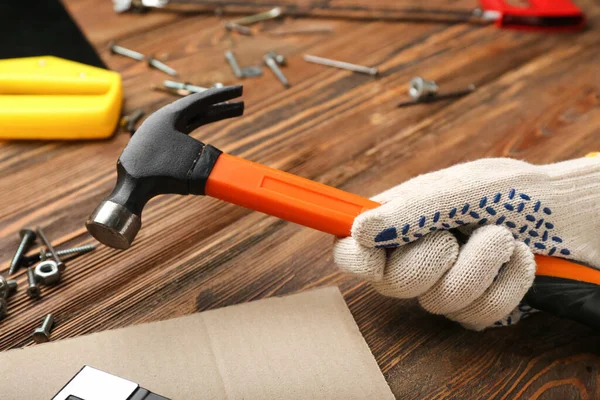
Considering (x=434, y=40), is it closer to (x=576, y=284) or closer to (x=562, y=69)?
(x=562, y=69)

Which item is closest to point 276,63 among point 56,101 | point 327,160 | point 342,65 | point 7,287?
point 342,65

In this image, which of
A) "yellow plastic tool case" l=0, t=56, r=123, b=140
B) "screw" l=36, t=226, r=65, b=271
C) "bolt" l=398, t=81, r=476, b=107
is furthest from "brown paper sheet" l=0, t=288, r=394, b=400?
"bolt" l=398, t=81, r=476, b=107

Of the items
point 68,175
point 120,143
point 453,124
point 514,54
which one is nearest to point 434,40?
point 514,54

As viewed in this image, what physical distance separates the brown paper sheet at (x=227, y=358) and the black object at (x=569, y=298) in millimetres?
220

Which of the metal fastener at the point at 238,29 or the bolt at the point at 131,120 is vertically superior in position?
the metal fastener at the point at 238,29

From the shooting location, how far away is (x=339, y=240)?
69 centimetres

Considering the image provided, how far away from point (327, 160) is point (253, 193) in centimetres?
31

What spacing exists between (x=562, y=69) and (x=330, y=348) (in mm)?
841

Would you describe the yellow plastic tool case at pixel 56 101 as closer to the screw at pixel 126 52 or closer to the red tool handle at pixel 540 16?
the screw at pixel 126 52

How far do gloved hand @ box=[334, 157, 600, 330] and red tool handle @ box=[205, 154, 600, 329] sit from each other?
1.0 inches

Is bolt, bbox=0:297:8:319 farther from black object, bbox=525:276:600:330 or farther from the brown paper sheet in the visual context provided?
black object, bbox=525:276:600:330

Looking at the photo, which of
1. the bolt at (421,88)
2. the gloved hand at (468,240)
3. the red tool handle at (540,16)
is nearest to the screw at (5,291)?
the gloved hand at (468,240)

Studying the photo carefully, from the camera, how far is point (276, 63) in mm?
1145

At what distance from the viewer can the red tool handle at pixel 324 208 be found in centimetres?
67
